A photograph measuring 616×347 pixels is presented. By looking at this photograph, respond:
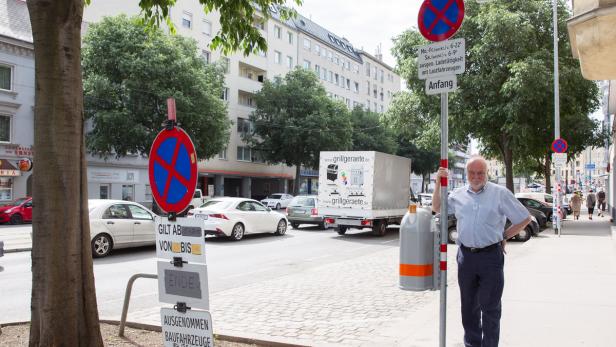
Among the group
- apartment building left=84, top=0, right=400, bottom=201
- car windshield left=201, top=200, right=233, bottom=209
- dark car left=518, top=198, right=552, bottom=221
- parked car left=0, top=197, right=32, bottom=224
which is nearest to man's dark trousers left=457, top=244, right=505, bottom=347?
car windshield left=201, top=200, right=233, bottom=209

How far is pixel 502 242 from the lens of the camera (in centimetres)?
482

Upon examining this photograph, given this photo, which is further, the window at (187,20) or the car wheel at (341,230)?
the window at (187,20)

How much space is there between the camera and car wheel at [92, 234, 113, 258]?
1335 cm

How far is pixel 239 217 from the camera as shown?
60.4 feet

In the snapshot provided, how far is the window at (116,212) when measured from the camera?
1391 centimetres

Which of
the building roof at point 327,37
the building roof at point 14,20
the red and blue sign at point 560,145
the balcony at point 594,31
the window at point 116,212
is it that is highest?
the building roof at point 327,37

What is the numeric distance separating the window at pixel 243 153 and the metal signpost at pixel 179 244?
48092mm

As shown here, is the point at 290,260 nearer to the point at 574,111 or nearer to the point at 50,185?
the point at 50,185

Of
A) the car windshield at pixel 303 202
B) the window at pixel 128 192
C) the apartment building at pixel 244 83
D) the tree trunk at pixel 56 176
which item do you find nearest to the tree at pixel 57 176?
the tree trunk at pixel 56 176

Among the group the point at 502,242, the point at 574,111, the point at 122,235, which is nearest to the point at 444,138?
the point at 502,242

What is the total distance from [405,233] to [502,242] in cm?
85

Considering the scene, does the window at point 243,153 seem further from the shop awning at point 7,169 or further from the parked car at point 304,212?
the parked car at point 304,212

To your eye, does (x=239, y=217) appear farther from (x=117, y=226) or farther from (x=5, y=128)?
(x=5, y=128)

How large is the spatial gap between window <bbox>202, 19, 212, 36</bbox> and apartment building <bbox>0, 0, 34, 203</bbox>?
701 inches
